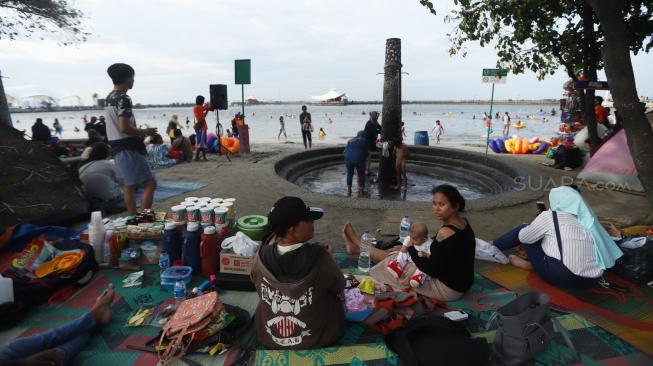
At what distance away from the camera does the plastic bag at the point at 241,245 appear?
11.5ft

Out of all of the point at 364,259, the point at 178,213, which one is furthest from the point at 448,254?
the point at 178,213

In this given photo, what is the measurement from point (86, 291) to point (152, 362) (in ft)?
5.14

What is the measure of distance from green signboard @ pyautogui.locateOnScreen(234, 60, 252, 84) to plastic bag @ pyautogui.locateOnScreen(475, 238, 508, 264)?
10992 mm

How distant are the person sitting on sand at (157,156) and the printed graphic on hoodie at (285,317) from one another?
31.0ft

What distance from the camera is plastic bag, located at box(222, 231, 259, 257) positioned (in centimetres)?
351

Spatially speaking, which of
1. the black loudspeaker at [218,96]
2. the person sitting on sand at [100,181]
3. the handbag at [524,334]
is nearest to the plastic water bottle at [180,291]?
the handbag at [524,334]

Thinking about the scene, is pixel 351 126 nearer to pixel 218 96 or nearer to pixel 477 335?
pixel 218 96

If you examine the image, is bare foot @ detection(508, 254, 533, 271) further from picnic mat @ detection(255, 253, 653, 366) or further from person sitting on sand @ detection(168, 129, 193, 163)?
person sitting on sand @ detection(168, 129, 193, 163)

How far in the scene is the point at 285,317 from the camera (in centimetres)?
243

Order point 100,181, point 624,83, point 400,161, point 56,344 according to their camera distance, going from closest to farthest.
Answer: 1. point 56,344
2. point 624,83
3. point 100,181
4. point 400,161

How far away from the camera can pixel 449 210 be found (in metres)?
3.20

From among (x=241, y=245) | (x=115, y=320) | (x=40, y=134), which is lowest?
(x=115, y=320)

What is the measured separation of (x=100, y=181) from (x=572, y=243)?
6910 millimetres

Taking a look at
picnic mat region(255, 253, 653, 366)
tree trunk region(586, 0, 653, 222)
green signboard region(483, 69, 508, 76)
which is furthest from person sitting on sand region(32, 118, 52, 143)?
tree trunk region(586, 0, 653, 222)
